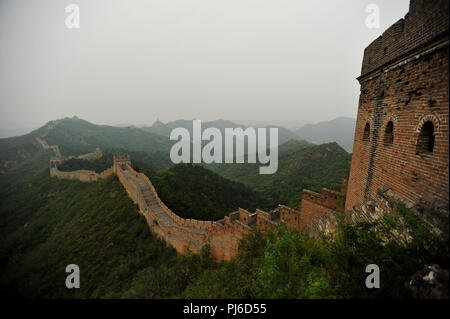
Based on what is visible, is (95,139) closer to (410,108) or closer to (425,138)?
(410,108)

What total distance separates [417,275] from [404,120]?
11.2 feet

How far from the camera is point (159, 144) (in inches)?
4742

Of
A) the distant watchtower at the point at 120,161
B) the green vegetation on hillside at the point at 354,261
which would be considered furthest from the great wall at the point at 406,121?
the distant watchtower at the point at 120,161

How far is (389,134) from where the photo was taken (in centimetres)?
522

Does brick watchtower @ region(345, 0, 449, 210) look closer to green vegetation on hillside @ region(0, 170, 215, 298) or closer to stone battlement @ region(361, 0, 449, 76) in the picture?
stone battlement @ region(361, 0, 449, 76)

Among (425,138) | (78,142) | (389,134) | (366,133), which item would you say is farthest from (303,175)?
(78,142)

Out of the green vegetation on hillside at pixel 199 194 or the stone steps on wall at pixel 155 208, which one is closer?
the stone steps on wall at pixel 155 208

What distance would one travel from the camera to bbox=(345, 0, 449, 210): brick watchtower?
351cm

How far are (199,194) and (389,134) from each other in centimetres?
2496

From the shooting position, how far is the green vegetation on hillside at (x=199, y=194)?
1989cm

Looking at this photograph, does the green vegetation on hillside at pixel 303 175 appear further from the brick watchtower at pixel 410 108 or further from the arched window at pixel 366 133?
the brick watchtower at pixel 410 108

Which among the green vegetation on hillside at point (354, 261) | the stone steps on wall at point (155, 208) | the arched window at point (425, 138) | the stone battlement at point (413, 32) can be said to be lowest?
the stone steps on wall at point (155, 208)
